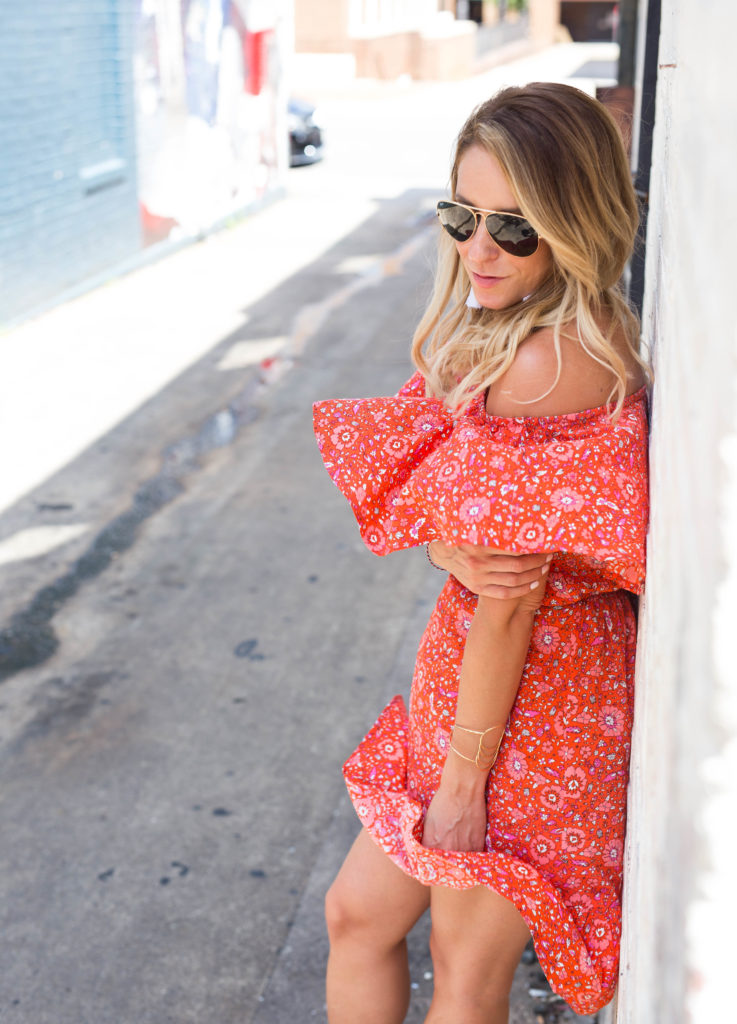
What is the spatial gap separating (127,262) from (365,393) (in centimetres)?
412

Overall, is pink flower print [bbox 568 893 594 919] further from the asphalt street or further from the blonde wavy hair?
the asphalt street

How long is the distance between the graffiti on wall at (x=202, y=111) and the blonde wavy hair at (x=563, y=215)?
9082 mm

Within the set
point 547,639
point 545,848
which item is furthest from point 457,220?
point 545,848

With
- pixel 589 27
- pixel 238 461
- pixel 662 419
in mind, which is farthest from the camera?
pixel 589 27

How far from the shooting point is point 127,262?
1009 cm

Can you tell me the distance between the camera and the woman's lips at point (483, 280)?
181cm

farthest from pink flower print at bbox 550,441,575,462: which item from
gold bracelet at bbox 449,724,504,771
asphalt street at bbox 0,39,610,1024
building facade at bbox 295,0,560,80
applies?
building facade at bbox 295,0,560,80

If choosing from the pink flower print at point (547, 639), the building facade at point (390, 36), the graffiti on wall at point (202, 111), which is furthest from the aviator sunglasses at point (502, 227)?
the building facade at point (390, 36)

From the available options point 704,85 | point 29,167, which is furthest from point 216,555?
point 29,167

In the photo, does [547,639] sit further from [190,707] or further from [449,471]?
[190,707]

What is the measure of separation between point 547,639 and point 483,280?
23.5 inches

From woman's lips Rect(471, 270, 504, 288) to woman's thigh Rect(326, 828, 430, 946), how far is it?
0.98m

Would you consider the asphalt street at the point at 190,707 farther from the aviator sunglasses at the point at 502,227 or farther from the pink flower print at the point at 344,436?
the pink flower print at the point at 344,436

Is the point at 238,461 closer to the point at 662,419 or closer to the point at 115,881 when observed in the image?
the point at 115,881
